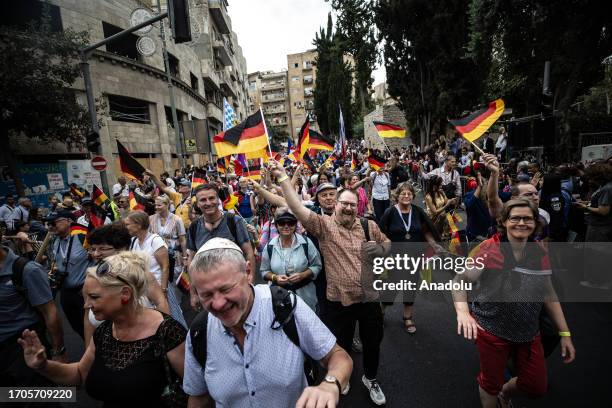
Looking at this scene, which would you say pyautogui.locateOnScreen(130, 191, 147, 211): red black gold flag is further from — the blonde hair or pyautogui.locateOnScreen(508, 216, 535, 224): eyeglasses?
pyautogui.locateOnScreen(508, 216, 535, 224): eyeglasses

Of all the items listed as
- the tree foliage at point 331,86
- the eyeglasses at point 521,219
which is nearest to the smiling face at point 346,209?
the eyeglasses at point 521,219

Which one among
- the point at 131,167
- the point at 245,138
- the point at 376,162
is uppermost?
the point at 245,138

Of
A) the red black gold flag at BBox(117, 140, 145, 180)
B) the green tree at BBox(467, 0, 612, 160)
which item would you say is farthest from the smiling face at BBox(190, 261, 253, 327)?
the green tree at BBox(467, 0, 612, 160)

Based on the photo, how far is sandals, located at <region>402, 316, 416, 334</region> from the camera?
381 cm

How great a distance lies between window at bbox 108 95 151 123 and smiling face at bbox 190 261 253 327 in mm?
17900

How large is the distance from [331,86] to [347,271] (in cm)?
4894

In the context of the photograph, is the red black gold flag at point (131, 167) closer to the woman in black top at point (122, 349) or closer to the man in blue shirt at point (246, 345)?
the woman in black top at point (122, 349)

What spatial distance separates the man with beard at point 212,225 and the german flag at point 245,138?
5.51 ft

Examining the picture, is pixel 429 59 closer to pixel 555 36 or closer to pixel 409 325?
pixel 555 36

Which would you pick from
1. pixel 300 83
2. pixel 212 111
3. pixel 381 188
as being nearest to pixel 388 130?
pixel 381 188

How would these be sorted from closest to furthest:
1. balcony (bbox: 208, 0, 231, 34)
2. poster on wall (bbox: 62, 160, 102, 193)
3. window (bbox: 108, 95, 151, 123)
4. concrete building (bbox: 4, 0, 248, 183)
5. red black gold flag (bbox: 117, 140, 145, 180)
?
red black gold flag (bbox: 117, 140, 145, 180), poster on wall (bbox: 62, 160, 102, 193), concrete building (bbox: 4, 0, 248, 183), window (bbox: 108, 95, 151, 123), balcony (bbox: 208, 0, 231, 34)

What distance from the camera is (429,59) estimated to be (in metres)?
22.1

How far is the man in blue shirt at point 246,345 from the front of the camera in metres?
1.35

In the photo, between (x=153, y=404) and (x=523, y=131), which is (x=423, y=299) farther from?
(x=523, y=131)
